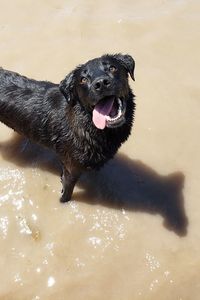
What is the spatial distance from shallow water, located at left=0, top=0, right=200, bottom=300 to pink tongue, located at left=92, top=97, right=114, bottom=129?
5.28 feet

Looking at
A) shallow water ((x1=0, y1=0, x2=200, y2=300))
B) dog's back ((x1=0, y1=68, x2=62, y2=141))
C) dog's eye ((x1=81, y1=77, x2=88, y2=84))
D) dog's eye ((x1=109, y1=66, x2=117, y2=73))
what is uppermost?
dog's eye ((x1=109, y1=66, x2=117, y2=73))

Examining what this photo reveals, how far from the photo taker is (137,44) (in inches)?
319

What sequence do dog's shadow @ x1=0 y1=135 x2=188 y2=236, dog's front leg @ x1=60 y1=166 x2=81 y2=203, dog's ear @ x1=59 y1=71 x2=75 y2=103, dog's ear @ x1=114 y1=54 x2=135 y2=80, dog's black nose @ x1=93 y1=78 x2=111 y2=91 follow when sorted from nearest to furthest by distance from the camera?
dog's black nose @ x1=93 y1=78 x2=111 y2=91 < dog's ear @ x1=59 y1=71 x2=75 y2=103 < dog's ear @ x1=114 y1=54 x2=135 y2=80 < dog's front leg @ x1=60 y1=166 x2=81 y2=203 < dog's shadow @ x1=0 y1=135 x2=188 y2=236

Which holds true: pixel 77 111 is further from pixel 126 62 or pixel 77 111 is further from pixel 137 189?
pixel 137 189

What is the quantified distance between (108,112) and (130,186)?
171cm

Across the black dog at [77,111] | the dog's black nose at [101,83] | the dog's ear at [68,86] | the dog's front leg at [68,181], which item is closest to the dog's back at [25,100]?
the black dog at [77,111]

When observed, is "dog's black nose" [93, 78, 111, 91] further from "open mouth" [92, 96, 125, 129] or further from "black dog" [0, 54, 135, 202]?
"open mouth" [92, 96, 125, 129]

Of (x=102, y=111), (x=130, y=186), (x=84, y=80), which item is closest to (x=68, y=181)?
(x=130, y=186)

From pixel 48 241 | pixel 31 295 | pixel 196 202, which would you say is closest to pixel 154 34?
pixel 196 202

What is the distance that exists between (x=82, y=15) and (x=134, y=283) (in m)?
5.09

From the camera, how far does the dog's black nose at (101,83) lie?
4797 mm

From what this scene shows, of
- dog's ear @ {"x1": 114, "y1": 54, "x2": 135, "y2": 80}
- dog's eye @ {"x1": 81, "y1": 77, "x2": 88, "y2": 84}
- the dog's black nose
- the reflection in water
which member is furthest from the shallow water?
the dog's black nose

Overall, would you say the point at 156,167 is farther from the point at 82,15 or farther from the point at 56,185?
the point at 82,15

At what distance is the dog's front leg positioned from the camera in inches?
232
